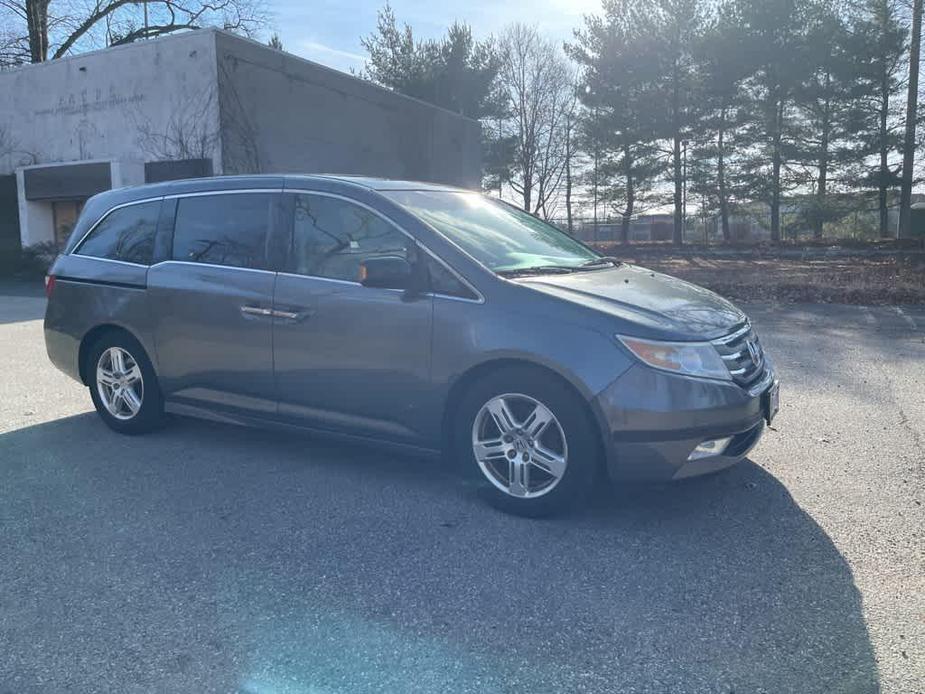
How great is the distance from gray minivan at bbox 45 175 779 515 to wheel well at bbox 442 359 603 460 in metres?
0.01

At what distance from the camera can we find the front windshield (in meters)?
4.31

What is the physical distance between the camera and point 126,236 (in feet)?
18.0

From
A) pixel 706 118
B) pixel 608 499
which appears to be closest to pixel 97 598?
pixel 608 499

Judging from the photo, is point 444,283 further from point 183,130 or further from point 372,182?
point 183,130

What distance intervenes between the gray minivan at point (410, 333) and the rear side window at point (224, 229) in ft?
0.04

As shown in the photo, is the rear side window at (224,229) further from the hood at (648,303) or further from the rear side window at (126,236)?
the hood at (648,303)

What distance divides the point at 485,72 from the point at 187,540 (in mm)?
37456

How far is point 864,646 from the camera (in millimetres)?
2725

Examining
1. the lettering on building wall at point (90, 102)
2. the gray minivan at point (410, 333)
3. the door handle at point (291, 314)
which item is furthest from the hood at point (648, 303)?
the lettering on building wall at point (90, 102)

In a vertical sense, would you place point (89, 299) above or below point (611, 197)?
below

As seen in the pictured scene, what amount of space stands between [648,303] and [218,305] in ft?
8.70

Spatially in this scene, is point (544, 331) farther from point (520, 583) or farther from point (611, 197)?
point (611, 197)

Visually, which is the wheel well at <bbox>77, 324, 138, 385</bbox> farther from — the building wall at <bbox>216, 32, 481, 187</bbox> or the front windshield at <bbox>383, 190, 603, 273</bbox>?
the building wall at <bbox>216, 32, 481, 187</bbox>

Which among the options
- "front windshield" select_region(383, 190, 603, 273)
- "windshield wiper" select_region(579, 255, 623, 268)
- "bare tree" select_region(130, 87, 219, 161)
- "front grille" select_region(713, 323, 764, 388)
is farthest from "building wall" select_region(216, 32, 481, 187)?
"front grille" select_region(713, 323, 764, 388)
